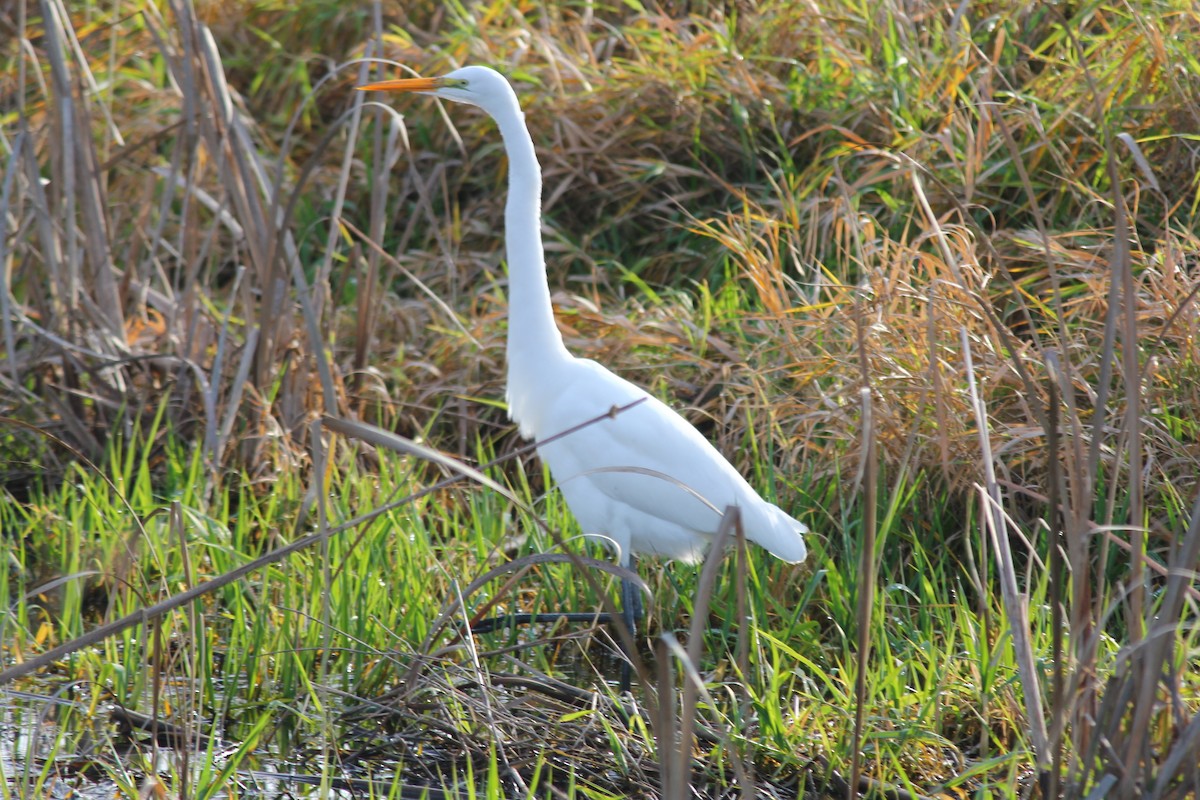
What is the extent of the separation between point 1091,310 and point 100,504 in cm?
252

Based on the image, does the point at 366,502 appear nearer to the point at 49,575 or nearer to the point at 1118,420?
the point at 49,575

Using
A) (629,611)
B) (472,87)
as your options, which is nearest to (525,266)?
(472,87)

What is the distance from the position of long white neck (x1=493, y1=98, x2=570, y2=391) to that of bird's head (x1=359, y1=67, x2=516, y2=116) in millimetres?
33

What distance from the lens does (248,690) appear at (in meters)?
2.46

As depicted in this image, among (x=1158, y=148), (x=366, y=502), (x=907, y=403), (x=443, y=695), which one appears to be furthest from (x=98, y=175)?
(x=1158, y=148)

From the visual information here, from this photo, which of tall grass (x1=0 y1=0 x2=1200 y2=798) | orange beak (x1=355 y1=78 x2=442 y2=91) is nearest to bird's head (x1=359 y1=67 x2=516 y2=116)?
orange beak (x1=355 y1=78 x2=442 y2=91)

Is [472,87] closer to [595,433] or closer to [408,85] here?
[408,85]

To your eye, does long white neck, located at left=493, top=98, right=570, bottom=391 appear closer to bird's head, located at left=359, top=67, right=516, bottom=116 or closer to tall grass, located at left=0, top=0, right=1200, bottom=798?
bird's head, located at left=359, top=67, right=516, bottom=116

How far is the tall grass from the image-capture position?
1.93 metres

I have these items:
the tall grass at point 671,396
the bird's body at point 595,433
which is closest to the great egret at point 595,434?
the bird's body at point 595,433

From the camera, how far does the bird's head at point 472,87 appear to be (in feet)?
9.19

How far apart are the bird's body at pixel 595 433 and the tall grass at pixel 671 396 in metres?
0.18

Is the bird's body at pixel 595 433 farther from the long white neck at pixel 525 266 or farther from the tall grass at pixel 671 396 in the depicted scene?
the tall grass at pixel 671 396

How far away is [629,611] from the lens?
2.79m
